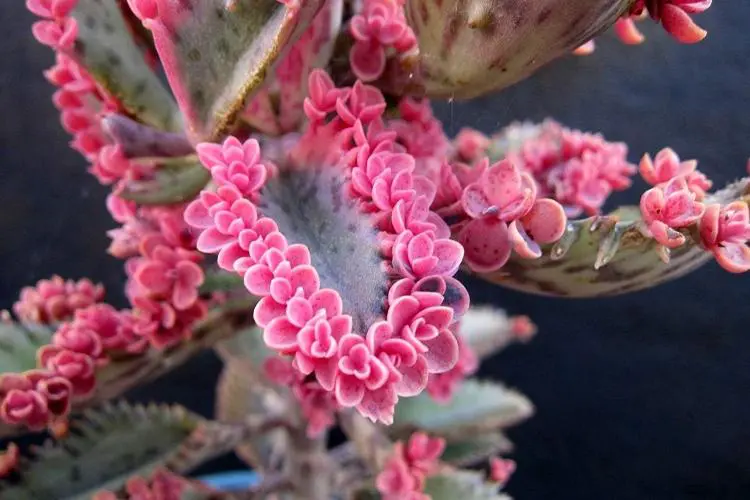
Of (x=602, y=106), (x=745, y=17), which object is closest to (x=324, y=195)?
(x=745, y=17)

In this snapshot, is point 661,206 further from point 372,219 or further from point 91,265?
point 91,265

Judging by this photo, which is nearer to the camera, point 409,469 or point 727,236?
point 727,236

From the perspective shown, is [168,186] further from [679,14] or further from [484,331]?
[484,331]

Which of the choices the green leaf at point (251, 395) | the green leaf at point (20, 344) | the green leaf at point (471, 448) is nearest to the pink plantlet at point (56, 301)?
the green leaf at point (20, 344)

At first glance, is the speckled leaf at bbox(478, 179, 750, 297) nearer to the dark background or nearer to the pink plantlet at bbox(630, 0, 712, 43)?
the pink plantlet at bbox(630, 0, 712, 43)

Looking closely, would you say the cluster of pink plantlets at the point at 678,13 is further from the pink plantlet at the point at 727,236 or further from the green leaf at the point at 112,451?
the green leaf at the point at 112,451

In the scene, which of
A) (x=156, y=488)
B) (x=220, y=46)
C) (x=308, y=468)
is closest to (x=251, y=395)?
(x=308, y=468)
